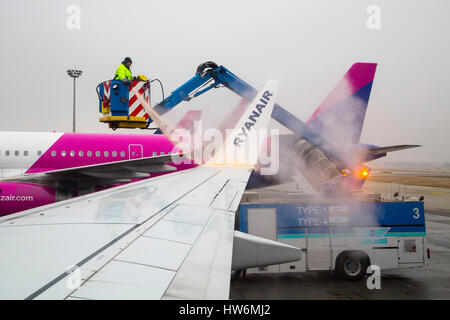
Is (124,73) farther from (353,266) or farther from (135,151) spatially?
(353,266)

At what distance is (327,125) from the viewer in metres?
13.6

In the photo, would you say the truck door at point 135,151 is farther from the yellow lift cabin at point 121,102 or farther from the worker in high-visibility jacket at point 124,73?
the worker in high-visibility jacket at point 124,73

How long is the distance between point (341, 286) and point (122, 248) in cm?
775

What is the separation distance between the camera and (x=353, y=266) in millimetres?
8766

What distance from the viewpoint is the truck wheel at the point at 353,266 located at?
8.70 meters

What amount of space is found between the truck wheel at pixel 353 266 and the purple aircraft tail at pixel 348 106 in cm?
553

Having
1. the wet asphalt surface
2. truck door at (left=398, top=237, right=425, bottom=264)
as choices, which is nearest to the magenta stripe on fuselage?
the wet asphalt surface

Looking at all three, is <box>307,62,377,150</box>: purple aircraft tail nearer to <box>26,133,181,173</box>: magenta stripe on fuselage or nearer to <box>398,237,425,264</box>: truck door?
<box>398,237,425,264</box>: truck door

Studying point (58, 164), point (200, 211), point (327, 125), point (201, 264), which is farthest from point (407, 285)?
point (58, 164)

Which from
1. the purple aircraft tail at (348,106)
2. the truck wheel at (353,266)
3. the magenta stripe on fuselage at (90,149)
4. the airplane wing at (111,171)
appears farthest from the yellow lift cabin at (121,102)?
the purple aircraft tail at (348,106)

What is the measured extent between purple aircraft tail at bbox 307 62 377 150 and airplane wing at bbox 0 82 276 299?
1056 cm

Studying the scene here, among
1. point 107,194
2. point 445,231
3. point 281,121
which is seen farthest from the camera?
point 445,231
